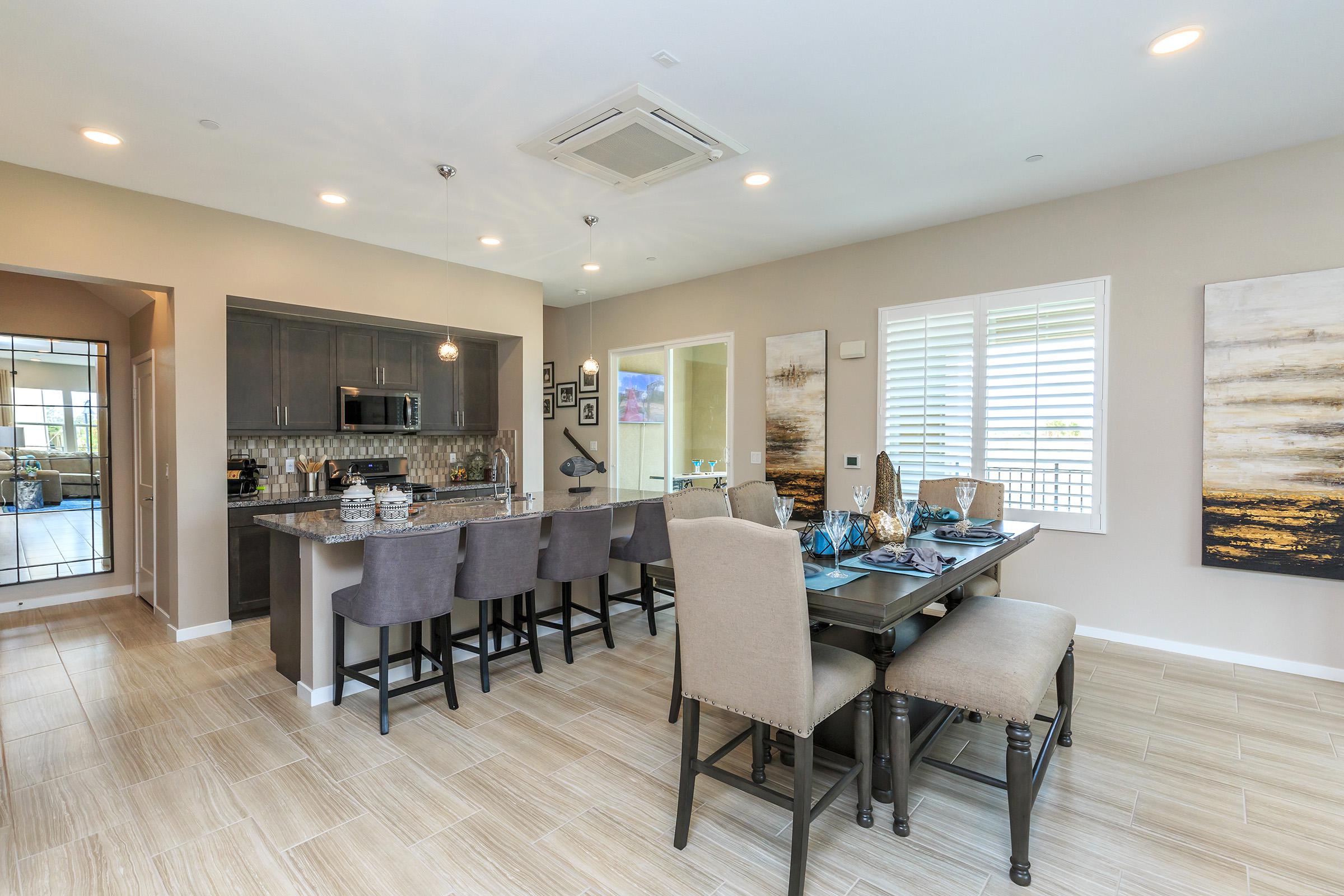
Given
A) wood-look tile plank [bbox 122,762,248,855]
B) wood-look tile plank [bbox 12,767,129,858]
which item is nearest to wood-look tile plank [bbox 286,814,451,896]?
wood-look tile plank [bbox 122,762,248,855]

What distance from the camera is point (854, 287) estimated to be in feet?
16.1

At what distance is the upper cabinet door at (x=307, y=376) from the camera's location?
4.91 m

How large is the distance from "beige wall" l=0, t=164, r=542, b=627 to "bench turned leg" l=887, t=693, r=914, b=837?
4356mm

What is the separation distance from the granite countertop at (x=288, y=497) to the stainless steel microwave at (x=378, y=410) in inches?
23.6

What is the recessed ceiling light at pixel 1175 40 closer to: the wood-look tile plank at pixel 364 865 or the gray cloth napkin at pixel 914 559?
the gray cloth napkin at pixel 914 559

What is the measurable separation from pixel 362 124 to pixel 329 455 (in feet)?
11.1

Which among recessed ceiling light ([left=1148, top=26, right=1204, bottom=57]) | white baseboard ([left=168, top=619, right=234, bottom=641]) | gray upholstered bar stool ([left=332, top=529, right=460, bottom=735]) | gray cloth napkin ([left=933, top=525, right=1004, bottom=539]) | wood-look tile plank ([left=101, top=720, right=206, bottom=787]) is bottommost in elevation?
wood-look tile plank ([left=101, top=720, right=206, bottom=787])

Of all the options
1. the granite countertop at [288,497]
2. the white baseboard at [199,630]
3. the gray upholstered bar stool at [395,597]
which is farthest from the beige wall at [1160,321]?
the white baseboard at [199,630]

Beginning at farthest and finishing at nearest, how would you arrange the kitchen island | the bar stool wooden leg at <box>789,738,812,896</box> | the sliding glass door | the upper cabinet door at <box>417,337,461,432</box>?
the sliding glass door, the upper cabinet door at <box>417,337,461,432</box>, the kitchen island, the bar stool wooden leg at <box>789,738,812,896</box>

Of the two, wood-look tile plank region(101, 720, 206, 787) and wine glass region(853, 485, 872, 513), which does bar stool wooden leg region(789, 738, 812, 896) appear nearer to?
wine glass region(853, 485, 872, 513)

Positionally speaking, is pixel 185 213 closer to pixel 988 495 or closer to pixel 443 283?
pixel 443 283

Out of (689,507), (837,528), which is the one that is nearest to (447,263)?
(689,507)

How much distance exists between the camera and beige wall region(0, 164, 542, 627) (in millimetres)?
3520

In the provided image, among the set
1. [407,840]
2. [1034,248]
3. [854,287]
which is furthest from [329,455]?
[1034,248]
